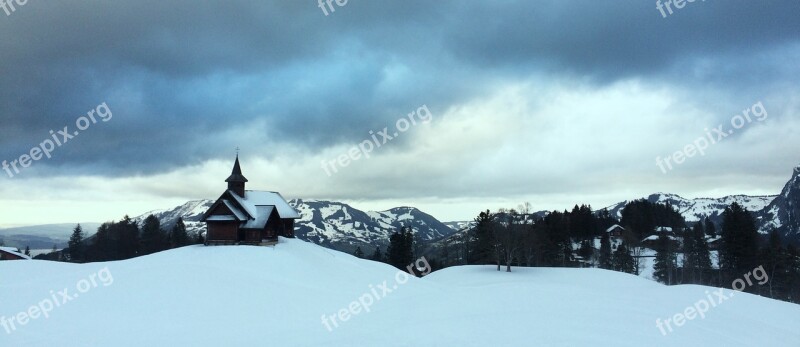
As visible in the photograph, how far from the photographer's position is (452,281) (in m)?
45.2

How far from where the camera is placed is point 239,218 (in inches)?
1672

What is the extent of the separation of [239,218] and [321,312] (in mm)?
26636

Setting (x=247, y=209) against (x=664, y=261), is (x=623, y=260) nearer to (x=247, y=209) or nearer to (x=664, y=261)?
(x=664, y=261)

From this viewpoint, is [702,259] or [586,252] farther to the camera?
[586,252]

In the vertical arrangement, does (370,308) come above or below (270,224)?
below

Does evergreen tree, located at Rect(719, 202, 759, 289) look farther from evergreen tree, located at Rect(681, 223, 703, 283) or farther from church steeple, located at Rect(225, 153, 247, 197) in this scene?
church steeple, located at Rect(225, 153, 247, 197)

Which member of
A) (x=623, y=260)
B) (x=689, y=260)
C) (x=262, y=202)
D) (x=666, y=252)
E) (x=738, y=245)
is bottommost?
(x=689, y=260)

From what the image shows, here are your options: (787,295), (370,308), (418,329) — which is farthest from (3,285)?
(787,295)

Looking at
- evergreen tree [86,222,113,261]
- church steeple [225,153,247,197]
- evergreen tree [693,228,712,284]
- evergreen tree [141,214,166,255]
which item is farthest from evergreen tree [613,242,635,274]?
evergreen tree [86,222,113,261]

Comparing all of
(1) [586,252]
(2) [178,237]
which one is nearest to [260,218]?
(2) [178,237]

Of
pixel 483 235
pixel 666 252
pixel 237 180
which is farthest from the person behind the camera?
pixel 483 235

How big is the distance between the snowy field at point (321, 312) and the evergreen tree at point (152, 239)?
57624mm

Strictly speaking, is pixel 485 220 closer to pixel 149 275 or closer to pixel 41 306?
pixel 149 275

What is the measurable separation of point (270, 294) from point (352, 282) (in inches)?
327
